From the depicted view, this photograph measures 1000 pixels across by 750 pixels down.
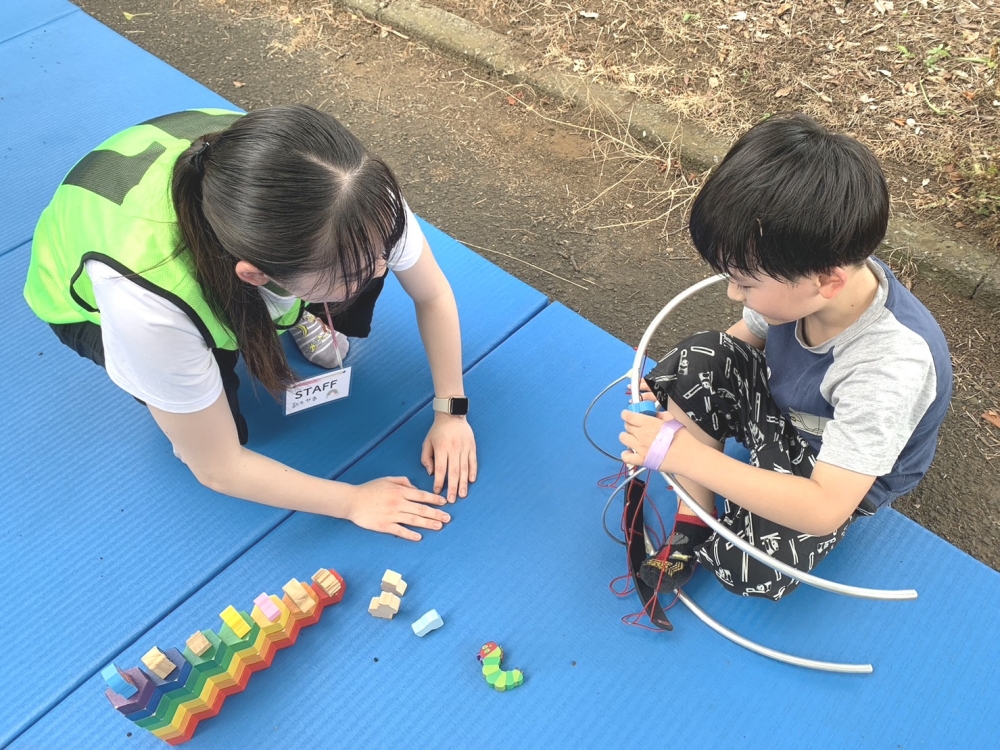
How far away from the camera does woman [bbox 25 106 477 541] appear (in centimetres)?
98

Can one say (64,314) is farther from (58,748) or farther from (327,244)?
(58,748)

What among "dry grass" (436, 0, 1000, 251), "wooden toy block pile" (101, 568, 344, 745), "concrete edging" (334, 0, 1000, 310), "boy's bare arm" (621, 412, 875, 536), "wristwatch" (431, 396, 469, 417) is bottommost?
"wooden toy block pile" (101, 568, 344, 745)

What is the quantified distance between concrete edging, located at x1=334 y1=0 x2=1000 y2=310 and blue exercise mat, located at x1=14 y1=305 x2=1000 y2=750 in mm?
984

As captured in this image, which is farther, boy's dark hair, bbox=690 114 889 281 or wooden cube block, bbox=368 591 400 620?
wooden cube block, bbox=368 591 400 620

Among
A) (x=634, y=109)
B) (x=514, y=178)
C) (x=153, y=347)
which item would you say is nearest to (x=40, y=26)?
(x=514, y=178)

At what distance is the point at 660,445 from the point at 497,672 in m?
0.53

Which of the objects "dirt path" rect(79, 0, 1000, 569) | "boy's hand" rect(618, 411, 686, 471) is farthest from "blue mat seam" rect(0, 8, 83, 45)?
"boy's hand" rect(618, 411, 686, 471)

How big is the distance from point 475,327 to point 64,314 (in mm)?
912

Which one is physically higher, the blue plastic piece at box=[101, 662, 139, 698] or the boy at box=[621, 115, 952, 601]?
the boy at box=[621, 115, 952, 601]

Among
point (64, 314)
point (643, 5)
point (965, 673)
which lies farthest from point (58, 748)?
point (643, 5)

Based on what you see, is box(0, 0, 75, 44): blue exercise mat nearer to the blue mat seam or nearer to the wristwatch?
the blue mat seam

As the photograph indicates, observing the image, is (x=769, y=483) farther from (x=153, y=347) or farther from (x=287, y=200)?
(x=153, y=347)

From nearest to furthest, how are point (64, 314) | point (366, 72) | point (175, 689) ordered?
point (175, 689), point (64, 314), point (366, 72)

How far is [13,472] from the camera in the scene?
1585 mm
